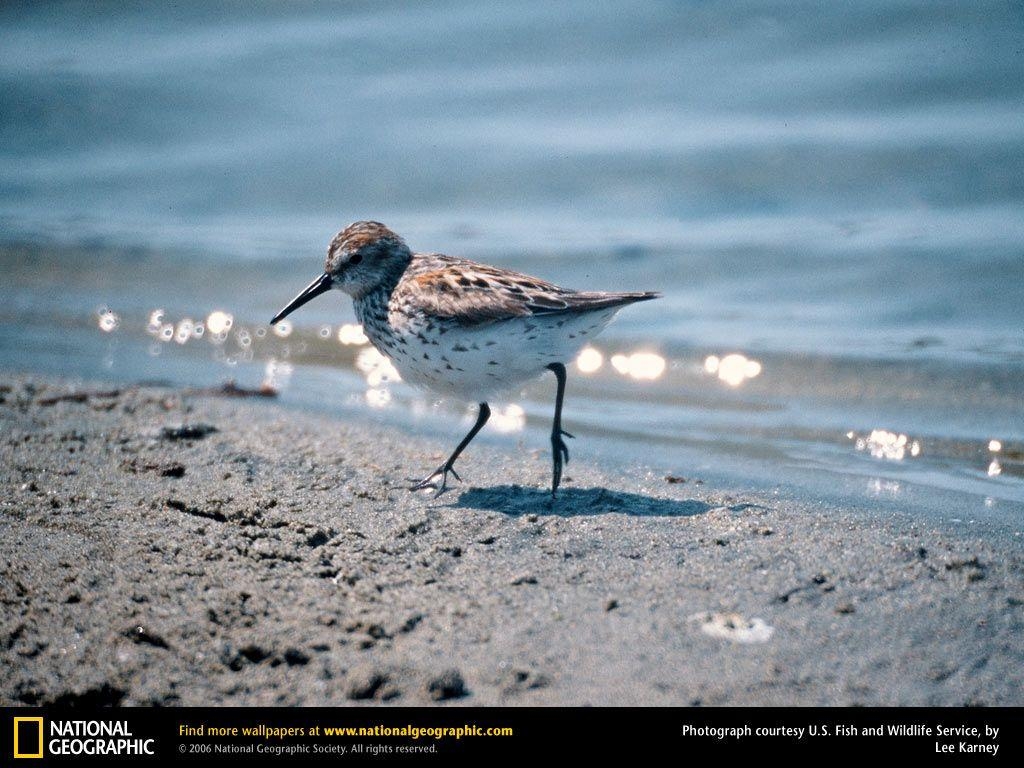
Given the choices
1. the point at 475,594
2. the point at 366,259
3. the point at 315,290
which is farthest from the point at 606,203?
the point at 475,594

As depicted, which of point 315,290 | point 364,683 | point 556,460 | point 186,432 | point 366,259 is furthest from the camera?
point 315,290

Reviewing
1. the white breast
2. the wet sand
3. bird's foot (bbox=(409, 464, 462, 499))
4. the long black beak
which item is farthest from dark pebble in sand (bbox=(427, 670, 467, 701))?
the long black beak

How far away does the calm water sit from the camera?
289 inches

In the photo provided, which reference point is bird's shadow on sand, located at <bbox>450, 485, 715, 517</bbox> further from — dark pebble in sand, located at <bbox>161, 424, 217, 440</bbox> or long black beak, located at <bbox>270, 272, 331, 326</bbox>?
long black beak, located at <bbox>270, 272, 331, 326</bbox>

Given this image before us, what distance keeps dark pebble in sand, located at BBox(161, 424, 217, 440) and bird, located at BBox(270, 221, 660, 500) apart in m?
1.08

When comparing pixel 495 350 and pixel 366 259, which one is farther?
pixel 366 259

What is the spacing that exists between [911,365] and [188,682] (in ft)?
20.1

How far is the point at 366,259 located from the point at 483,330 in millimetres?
1092

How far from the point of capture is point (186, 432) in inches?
225

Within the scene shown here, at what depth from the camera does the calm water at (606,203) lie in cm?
733
